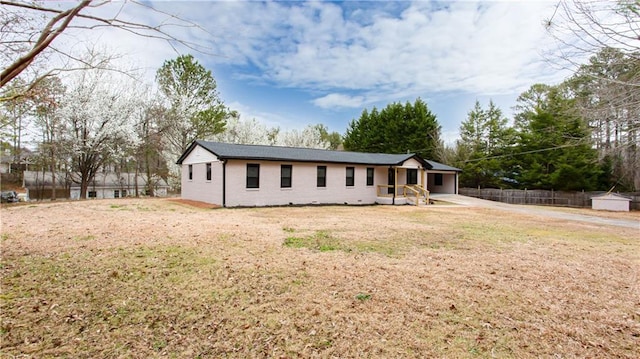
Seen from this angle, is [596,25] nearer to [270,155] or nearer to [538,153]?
[270,155]

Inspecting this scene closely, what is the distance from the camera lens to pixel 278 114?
35.3 metres

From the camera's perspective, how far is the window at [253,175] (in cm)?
1600

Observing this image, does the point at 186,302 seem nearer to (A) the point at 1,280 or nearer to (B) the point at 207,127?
(A) the point at 1,280

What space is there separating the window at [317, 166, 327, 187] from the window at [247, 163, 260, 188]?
381 cm

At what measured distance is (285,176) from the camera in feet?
56.3

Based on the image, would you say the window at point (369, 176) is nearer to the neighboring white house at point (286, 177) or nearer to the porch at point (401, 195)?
the neighboring white house at point (286, 177)

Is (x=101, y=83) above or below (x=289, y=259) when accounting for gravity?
above

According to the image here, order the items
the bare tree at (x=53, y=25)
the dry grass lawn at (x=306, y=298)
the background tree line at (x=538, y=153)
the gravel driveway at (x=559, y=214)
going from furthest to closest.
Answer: the background tree line at (x=538, y=153) → the gravel driveway at (x=559, y=214) → the dry grass lawn at (x=306, y=298) → the bare tree at (x=53, y=25)

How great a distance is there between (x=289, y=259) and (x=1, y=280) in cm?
402

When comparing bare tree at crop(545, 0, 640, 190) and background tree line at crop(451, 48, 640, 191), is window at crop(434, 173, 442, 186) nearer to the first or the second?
background tree line at crop(451, 48, 640, 191)

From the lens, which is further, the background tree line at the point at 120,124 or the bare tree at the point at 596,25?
the background tree line at the point at 120,124

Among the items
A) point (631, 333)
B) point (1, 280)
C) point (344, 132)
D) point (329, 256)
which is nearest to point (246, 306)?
point (329, 256)

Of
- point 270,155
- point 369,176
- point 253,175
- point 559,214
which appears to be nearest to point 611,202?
point 559,214

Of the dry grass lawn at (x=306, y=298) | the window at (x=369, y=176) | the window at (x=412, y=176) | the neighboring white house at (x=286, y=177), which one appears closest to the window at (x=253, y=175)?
the neighboring white house at (x=286, y=177)
